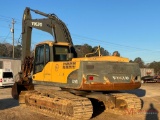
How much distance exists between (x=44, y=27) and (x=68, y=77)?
13.7 feet

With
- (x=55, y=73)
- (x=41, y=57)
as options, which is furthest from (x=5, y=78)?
(x=55, y=73)

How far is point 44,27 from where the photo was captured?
45.5 feet

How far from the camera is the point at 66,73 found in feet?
35.1

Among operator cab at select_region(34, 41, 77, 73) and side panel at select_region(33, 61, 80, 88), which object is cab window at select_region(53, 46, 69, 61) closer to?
operator cab at select_region(34, 41, 77, 73)

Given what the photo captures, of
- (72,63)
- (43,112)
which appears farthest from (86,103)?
(43,112)

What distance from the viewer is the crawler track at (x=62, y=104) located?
32.5 ft

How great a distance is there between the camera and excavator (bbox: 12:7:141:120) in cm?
1017

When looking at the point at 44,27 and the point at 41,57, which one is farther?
the point at 44,27

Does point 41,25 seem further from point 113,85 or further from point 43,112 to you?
point 113,85

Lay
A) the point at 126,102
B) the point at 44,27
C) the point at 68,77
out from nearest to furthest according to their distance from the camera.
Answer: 1. the point at 68,77
2. the point at 126,102
3. the point at 44,27

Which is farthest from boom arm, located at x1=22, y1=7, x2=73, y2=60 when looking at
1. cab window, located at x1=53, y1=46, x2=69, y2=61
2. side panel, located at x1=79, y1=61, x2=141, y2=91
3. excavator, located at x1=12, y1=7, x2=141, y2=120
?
side panel, located at x1=79, y1=61, x2=141, y2=91

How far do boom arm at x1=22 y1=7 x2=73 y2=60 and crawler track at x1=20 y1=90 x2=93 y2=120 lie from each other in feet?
8.53

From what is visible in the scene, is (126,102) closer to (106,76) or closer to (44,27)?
(106,76)

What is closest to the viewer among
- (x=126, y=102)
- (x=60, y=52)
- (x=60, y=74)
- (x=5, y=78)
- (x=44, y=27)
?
(x=60, y=74)
